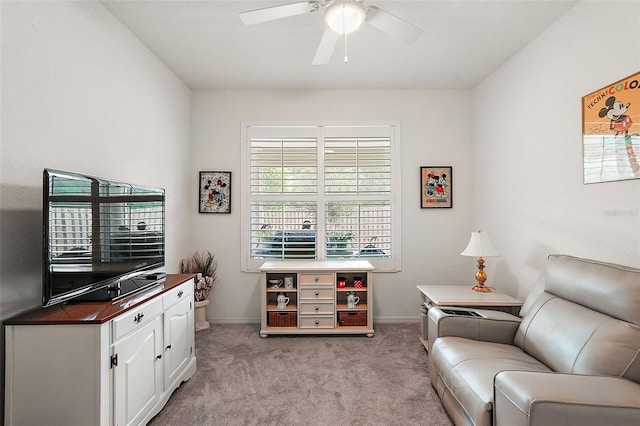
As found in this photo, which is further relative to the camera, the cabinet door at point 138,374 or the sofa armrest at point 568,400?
the cabinet door at point 138,374

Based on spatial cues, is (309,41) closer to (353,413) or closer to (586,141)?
(586,141)

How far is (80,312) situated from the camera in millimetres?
1614

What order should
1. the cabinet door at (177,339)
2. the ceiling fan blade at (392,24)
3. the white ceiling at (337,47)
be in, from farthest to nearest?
the white ceiling at (337,47) → the cabinet door at (177,339) → the ceiling fan blade at (392,24)

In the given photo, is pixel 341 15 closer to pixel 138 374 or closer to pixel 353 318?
pixel 138 374

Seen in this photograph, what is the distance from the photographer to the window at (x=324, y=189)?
384cm

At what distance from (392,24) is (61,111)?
2.06 m

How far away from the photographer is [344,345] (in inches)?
124

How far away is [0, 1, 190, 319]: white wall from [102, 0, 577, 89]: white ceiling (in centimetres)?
30

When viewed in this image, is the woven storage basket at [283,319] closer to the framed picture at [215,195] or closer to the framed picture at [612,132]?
the framed picture at [215,195]

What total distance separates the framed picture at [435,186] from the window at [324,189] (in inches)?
12.6

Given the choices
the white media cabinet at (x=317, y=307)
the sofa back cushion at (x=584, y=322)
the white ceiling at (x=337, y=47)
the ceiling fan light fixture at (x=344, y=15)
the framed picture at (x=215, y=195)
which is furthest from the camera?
the framed picture at (x=215, y=195)

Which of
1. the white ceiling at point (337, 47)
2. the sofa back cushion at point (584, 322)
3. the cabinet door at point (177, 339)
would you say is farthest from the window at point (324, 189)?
the sofa back cushion at point (584, 322)

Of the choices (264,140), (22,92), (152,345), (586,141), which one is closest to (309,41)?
(264,140)

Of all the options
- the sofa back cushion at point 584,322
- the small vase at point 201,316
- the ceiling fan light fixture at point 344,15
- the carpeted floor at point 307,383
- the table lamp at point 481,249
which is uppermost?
the ceiling fan light fixture at point 344,15
